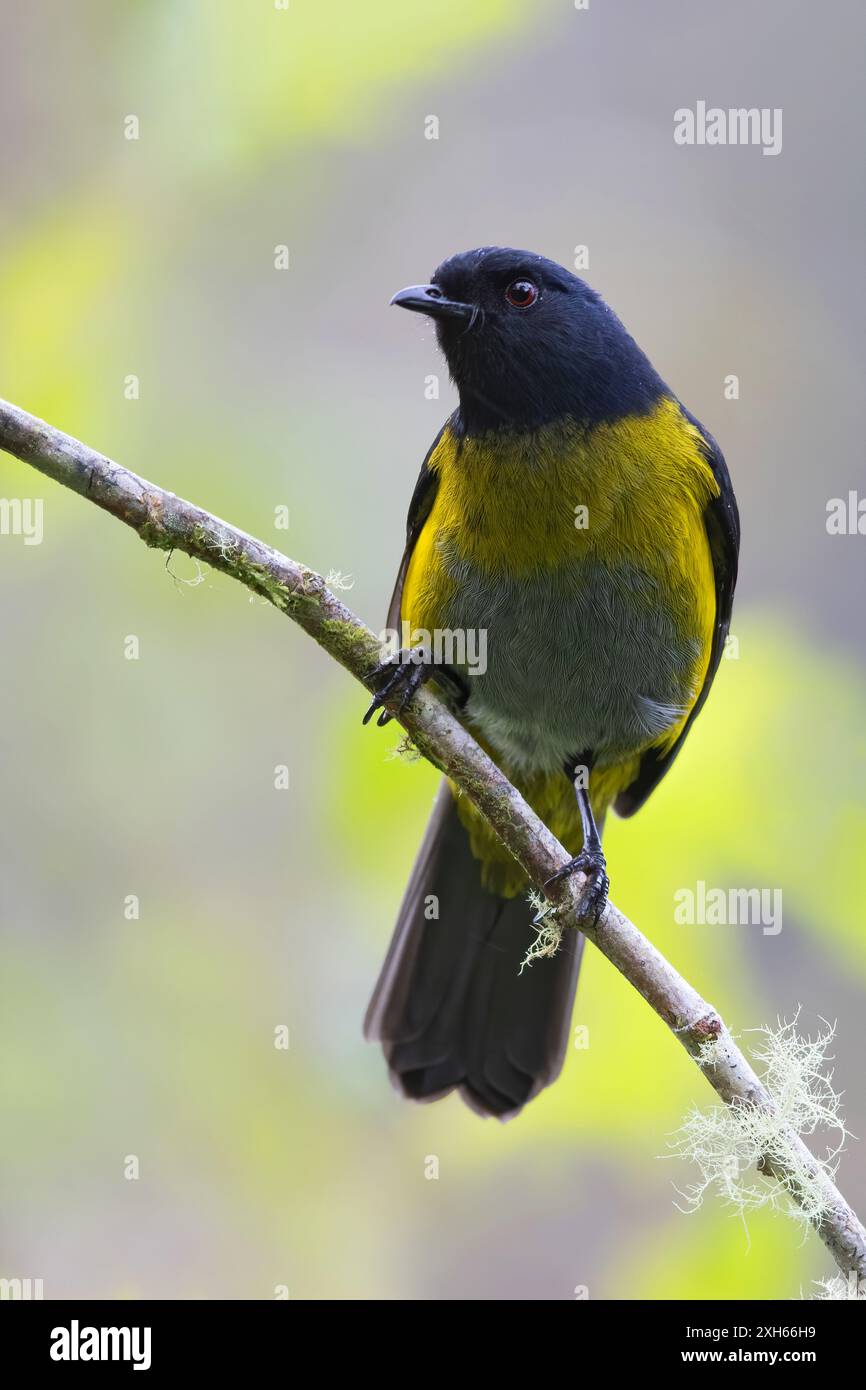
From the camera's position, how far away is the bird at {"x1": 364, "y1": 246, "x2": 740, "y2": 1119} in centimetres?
425

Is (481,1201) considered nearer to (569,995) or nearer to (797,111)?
(569,995)

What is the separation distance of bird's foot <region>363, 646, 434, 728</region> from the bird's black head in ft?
2.87

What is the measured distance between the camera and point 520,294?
445 cm

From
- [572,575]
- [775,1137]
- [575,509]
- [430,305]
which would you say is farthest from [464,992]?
[430,305]

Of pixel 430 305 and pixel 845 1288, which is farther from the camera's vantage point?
pixel 430 305

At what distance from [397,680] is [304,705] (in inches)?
54.6

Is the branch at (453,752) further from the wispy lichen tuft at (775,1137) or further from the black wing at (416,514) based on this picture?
the black wing at (416,514)

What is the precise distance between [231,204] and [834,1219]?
3.79m

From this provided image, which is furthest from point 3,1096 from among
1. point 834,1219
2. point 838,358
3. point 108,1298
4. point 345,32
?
point 838,358

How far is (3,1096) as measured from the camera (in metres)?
4.43

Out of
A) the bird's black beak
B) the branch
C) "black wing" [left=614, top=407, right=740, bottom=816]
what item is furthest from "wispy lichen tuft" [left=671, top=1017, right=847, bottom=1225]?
the bird's black beak

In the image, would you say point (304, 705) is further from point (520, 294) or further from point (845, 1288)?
point (845, 1288)

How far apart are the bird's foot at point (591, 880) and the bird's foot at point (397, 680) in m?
0.59

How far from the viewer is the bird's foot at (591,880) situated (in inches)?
142
